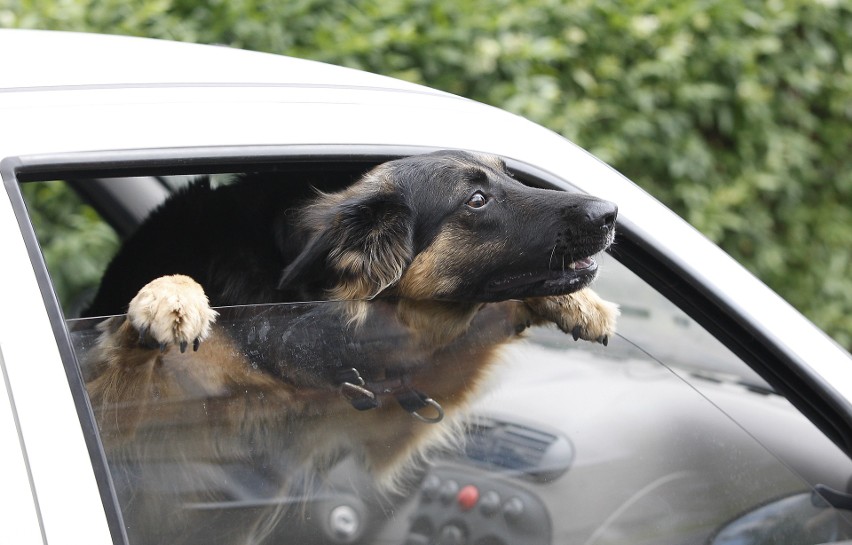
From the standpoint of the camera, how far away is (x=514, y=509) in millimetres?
1837

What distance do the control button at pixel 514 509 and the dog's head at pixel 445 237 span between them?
1.80 ft

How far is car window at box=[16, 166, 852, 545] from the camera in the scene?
1.56 metres

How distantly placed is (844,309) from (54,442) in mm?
6288

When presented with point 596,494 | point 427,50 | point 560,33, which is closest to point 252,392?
point 596,494

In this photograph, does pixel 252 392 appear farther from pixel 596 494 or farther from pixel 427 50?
pixel 427 50

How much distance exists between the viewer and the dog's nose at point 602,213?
2064 millimetres

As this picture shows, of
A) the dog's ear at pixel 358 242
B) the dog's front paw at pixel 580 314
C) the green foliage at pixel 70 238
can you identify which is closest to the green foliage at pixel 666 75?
the green foliage at pixel 70 238

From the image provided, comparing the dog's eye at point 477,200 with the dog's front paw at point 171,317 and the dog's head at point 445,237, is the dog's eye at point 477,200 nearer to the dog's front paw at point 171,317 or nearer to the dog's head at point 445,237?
the dog's head at point 445,237

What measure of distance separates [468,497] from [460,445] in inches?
4.1

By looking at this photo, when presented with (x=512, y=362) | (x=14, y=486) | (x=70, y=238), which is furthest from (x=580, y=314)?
(x=70, y=238)

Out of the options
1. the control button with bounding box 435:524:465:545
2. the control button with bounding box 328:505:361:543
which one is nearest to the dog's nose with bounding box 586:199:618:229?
the control button with bounding box 435:524:465:545

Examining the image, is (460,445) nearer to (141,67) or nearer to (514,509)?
(514,509)

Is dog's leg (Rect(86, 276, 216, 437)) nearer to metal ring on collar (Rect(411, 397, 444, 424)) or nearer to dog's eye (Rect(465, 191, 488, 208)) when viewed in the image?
metal ring on collar (Rect(411, 397, 444, 424))

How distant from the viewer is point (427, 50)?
4.72 metres
